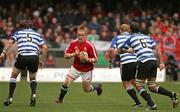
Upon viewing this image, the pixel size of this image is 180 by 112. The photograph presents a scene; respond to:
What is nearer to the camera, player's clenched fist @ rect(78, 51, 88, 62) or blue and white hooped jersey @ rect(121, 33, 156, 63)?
blue and white hooped jersey @ rect(121, 33, 156, 63)

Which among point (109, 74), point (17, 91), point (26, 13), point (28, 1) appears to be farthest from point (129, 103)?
point (28, 1)

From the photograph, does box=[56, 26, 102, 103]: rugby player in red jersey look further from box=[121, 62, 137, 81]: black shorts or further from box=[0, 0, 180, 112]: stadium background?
box=[0, 0, 180, 112]: stadium background

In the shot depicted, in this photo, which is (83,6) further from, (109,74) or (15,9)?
(109,74)

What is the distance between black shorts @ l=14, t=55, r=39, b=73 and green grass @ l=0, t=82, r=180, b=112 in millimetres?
975

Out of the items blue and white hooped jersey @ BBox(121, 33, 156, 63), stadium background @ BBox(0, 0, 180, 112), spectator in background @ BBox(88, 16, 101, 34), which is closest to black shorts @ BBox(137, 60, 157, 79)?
blue and white hooped jersey @ BBox(121, 33, 156, 63)

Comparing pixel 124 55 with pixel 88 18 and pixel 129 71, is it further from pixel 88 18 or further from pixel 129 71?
pixel 88 18

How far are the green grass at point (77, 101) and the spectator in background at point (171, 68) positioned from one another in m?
4.08

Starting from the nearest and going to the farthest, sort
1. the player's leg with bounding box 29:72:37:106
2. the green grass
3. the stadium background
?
the green grass < the player's leg with bounding box 29:72:37:106 < the stadium background

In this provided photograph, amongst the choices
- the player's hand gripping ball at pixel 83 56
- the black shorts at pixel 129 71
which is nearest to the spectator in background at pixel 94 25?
the player's hand gripping ball at pixel 83 56

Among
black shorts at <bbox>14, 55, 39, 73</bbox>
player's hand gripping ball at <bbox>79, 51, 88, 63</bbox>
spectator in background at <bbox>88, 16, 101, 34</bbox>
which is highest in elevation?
spectator in background at <bbox>88, 16, 101, 34</bbox>

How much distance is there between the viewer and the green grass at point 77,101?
1558cm

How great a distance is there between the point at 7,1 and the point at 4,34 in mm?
6060

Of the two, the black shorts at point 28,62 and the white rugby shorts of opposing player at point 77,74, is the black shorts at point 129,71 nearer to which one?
the white rugby shorts of opposing player at point 77,74

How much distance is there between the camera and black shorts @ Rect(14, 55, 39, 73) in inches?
633
